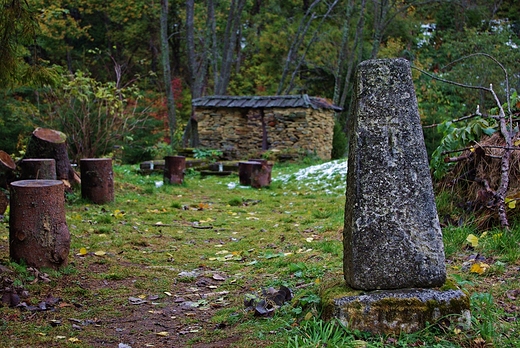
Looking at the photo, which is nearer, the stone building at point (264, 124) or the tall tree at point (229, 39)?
the stone building at point (264, 124)

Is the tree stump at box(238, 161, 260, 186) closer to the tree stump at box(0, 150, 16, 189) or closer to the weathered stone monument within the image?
the tree stump at box(0, 150, 16, 189)

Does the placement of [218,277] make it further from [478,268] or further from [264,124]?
[264,124]

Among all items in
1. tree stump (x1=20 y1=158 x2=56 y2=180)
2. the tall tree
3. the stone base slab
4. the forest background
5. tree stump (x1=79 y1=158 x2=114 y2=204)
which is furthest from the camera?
the tall tree

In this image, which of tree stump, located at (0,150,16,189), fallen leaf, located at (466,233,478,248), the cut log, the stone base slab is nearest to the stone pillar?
the stone base slab

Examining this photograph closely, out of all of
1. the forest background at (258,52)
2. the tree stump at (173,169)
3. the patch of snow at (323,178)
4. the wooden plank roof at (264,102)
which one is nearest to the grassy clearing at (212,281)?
the patch of snow at (323,178)

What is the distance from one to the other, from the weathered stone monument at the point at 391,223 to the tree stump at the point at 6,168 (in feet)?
21.1

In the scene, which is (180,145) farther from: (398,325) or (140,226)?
(398,325)

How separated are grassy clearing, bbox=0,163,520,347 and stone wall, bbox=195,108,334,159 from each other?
10.6 m

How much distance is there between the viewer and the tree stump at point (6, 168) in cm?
809

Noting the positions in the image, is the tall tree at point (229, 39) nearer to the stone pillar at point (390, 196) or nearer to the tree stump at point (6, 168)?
the tree stump at point (6, 168)

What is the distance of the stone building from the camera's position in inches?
746

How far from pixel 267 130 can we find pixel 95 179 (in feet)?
36.8

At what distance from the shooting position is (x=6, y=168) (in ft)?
27.1

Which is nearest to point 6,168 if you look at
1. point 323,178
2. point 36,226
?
point 36,226
